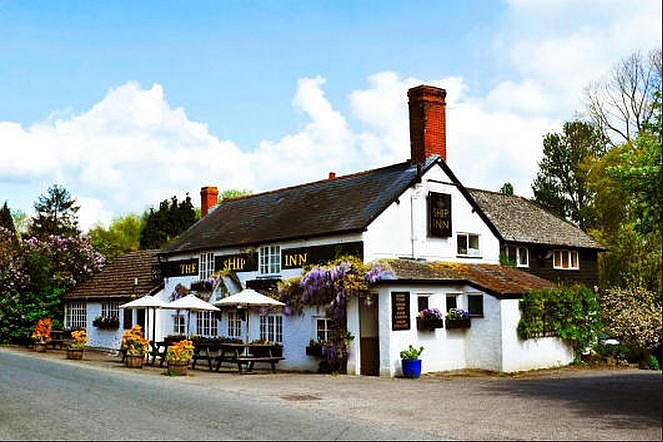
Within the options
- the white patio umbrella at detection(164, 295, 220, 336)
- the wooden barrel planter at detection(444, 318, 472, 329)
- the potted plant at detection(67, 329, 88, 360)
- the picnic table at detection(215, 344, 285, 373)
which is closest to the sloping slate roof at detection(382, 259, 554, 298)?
the wooden barrel planter at detection(444, 318, 472, 329)

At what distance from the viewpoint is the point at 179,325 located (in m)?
32.6

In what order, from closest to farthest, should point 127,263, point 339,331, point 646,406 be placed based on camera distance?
point 646,406
point 339,331
point 127,263

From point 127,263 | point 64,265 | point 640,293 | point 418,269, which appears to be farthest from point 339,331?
point 64,265

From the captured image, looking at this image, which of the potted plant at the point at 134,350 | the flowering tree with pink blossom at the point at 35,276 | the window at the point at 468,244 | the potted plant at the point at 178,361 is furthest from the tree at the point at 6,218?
the window at the point at 468,244

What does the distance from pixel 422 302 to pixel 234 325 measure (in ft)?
25.8

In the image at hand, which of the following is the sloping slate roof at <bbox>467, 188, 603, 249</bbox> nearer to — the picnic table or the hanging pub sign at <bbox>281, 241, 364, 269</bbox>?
the hanging pub sign at <bbox>281, 241, 364, 269</bbox>

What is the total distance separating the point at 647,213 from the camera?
15469 millimetres

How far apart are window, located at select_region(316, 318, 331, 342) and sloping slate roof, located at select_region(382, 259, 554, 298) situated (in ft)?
9.49

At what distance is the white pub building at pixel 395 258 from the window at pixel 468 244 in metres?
0.04

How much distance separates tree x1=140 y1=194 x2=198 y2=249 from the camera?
5803 centimetres

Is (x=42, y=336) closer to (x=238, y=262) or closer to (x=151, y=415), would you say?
(x=238, y=262)

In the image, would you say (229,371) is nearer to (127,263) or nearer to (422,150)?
(422,150)

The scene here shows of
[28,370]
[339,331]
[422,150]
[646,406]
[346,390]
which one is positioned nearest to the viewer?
[646,406]

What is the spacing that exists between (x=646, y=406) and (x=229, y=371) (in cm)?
1403
